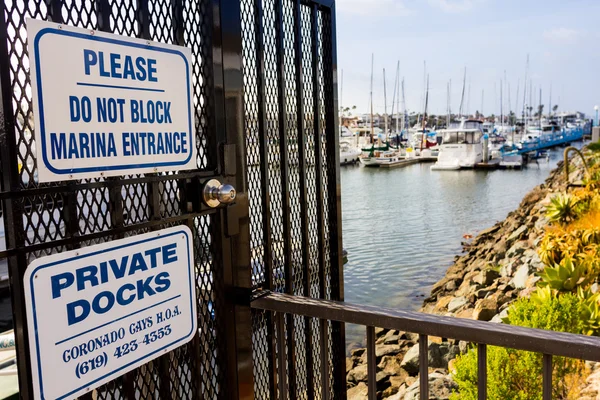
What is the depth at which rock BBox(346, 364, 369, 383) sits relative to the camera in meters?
6.95

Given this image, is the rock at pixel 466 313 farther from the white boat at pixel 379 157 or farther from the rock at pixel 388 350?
the white boat at pixel 379 157

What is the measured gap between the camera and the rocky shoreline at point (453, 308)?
6279 millimetres

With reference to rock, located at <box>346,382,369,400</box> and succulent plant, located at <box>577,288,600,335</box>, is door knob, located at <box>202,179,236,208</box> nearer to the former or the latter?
succulent plant, located at <box>577,288,600,335</box>

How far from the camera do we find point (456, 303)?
30.7 feet

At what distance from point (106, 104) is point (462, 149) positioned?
38.4m

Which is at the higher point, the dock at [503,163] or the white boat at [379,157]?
the white boat at [379,157]

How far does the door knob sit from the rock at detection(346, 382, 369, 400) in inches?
179

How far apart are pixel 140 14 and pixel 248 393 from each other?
141 centimetres

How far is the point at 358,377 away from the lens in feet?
23.0

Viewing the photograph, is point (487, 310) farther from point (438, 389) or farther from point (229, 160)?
point (229, 160)

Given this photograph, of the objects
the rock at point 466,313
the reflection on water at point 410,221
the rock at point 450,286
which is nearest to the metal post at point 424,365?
the rock at point 466,313

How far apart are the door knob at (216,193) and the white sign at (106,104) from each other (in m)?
0.11

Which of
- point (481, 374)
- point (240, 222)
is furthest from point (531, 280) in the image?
point (240, 222)

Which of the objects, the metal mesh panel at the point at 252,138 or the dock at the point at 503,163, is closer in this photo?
the metal mesh panel at the point at 252,138
